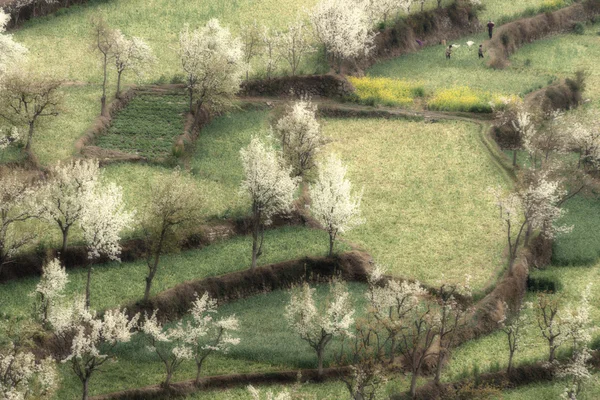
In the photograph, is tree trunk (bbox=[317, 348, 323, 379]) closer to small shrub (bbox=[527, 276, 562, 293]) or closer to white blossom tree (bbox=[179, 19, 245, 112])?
small shrub (bbox=[527, 276, 562, 293])

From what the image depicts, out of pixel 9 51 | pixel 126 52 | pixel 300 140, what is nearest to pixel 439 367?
pixel 300 140

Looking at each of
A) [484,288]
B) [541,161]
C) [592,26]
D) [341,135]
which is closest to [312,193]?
[484,288]

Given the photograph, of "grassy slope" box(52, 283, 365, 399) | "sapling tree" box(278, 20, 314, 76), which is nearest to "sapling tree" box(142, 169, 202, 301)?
"grassy slope" box(52, 283, 365, 399)

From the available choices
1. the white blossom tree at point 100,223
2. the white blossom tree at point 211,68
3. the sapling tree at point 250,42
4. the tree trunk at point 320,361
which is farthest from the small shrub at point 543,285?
the sapling tree at point 250,42

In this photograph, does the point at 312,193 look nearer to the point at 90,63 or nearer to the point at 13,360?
the point at 13,360

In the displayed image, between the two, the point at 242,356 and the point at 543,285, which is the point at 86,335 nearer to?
the point at 242,356
